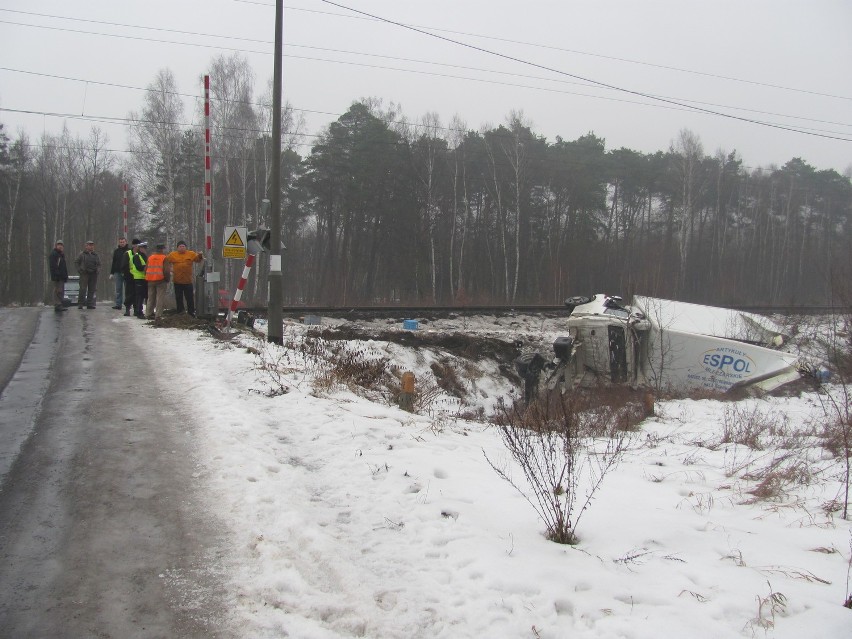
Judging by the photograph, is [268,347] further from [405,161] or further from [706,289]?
[706,289]

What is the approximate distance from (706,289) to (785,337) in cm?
3750

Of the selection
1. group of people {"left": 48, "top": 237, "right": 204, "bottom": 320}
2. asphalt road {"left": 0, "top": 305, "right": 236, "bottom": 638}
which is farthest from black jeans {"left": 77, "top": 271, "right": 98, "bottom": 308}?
asphalt road {"left": 0, "top": 305, "right": 236, "bottom": 638}

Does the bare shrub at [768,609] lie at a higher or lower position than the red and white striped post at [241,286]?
lower

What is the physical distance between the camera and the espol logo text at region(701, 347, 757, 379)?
13258 mm

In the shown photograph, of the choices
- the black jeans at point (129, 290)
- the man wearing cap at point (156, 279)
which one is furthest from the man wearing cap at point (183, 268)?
the black jeans at point (129, 290)

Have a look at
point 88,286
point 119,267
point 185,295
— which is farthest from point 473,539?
point 88,286

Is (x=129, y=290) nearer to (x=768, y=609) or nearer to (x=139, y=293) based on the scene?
(x=139, y=293)

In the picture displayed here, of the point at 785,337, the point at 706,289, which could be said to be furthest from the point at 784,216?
the point at 785,337

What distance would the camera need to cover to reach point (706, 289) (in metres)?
49.8

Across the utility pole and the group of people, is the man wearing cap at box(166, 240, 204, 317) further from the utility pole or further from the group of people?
the utility pole

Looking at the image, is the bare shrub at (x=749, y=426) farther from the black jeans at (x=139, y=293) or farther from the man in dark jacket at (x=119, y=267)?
the man in dark jacket at (x=119, y=267)

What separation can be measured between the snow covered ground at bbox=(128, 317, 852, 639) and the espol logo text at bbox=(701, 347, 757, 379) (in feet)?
23.9

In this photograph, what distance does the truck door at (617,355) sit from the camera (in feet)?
46.9

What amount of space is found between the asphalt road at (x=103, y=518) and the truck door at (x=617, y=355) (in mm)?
10327
